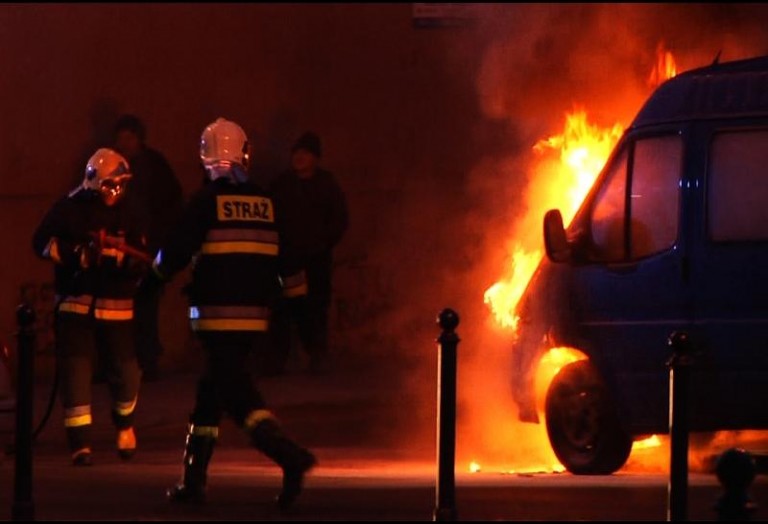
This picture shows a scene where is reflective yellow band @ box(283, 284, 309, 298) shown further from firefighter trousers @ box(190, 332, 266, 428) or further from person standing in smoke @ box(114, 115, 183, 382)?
person standing in smoke @ box(114, 115, 183, 382)

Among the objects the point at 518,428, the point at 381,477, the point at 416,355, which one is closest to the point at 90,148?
the point at 416,355

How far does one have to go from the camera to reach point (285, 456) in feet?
33.9

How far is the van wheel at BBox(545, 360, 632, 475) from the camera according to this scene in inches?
484

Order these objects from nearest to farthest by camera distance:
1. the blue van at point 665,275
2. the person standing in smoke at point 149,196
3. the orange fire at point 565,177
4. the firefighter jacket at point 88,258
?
the blue van at point 665,275
the firefighter jacket at point 88,258
the orange fire at point 565,177
the person standing in smoke at point 149,196

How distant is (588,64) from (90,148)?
13.9ft

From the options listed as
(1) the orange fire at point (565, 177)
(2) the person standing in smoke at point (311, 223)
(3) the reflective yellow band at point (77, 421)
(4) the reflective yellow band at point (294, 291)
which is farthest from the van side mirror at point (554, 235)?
(2) the person standing in smoke at point (311, 223)

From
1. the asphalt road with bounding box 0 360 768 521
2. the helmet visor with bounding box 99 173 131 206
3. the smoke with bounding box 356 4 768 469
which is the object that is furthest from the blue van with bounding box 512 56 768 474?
the smoke with bounding box 356 4 768 469

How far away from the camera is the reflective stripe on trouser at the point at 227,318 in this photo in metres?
10.4

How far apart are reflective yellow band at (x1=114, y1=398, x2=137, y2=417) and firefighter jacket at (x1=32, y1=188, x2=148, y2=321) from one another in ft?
1.74

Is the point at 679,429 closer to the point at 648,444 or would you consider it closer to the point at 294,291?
the point at 294,291

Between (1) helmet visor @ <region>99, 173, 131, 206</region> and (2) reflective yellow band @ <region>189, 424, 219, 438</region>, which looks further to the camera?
(1) helmet visor @ <region>99, 173, 131, 206</region>

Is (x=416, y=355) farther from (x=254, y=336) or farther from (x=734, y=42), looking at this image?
(x=254, y=336)

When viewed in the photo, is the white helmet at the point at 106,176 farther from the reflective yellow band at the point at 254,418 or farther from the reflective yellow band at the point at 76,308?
the reflective yellow band at the point at 254,418

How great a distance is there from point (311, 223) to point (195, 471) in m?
7.12
